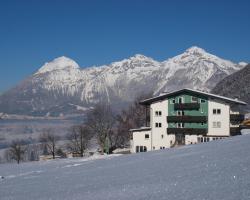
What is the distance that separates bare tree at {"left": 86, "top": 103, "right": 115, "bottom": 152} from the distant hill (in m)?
65.4

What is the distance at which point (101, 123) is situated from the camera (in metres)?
76.9

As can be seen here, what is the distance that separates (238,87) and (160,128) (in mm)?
91371

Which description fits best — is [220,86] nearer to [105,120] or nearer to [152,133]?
[105,120]

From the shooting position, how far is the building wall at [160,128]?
199 feet

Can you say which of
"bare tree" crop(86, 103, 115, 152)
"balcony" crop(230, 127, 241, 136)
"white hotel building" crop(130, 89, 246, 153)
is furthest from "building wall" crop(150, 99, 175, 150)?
"bare tree" crop(86, 103, 115, 152)

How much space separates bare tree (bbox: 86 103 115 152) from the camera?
74.2 meters

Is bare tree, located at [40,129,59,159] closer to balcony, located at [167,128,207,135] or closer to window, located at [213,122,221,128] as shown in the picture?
balcony, located at [167,128,207,135]

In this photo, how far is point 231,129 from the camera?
189 ft

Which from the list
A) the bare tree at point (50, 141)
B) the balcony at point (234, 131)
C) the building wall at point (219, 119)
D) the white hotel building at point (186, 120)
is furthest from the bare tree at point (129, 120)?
the balcony at point (234, 131)

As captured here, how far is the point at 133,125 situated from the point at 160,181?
6287 cm

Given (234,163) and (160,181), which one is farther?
(234,163)

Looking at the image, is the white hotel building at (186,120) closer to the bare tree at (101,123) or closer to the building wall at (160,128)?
the building wall at (160,128)

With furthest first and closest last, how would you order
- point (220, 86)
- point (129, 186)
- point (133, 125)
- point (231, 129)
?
point (220, 86), point (133, 125), point (231, 129), point (129, 186)

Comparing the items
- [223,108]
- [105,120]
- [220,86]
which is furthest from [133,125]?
[220,86]
